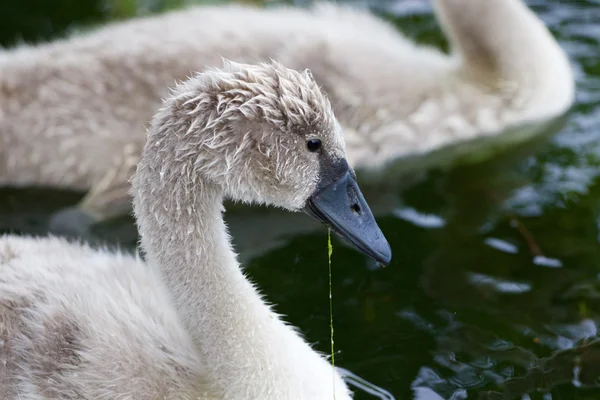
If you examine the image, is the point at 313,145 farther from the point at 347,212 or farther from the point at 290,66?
the point at 290,66

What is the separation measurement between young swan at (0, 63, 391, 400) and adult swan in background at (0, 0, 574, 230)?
1.84 m

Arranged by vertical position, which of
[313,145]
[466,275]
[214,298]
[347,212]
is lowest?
[466,275]

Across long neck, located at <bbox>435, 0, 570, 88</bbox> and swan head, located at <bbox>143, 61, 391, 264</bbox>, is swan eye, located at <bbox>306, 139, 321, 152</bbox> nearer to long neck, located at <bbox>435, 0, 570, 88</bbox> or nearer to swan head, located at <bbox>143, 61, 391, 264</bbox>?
swan head, located at <bbox>143, 61, 391, 264</bbox>

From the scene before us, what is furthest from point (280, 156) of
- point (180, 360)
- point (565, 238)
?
point (565, 238)

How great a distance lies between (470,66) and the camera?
598 cm

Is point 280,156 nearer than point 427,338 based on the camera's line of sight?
Yes

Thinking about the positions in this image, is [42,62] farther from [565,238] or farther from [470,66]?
[565,238]

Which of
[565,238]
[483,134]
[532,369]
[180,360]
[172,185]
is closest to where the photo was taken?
[172,185]

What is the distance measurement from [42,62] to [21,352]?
2355 mm

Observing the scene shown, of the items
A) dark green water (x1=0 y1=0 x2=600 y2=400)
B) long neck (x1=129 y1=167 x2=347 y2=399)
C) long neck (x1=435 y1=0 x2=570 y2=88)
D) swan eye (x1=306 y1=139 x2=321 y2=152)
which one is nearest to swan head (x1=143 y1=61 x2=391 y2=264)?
swan eye (x1=306 y1=139 x2=321 y2=152)

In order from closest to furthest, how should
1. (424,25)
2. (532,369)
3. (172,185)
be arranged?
(172,185) < (532,369) < (424,25)

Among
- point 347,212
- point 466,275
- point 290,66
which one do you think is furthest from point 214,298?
point 290,66

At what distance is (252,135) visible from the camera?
129 inches

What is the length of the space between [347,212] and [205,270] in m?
0.54
